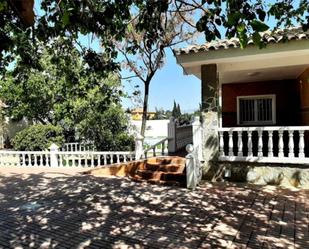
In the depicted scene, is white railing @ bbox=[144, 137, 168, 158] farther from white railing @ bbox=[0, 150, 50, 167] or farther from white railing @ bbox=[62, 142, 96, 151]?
white railing @ bbox=[62, 142, 96, 151]

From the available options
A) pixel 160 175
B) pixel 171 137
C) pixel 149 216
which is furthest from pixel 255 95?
pixel 149 216

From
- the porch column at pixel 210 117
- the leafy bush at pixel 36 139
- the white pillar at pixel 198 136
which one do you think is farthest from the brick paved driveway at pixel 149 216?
the leafy bush at pixel 36 139

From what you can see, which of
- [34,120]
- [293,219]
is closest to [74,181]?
[293,219]

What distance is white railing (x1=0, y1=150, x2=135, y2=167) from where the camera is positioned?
13586mm

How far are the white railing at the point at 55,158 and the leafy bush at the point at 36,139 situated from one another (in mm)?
1315

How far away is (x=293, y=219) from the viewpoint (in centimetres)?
593

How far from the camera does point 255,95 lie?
14414mm

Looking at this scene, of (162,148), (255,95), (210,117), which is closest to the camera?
(210,117)

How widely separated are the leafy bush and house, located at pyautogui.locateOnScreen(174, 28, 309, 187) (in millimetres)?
8611

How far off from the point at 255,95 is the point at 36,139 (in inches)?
416

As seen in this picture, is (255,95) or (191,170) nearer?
(191,170)

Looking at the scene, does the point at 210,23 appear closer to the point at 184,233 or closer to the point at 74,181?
the point at 184,233

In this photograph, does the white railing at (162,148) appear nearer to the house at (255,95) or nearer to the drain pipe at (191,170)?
the house at (255,95)

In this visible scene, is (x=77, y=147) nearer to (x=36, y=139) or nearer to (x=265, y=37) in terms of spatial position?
(x=36, y=139)
